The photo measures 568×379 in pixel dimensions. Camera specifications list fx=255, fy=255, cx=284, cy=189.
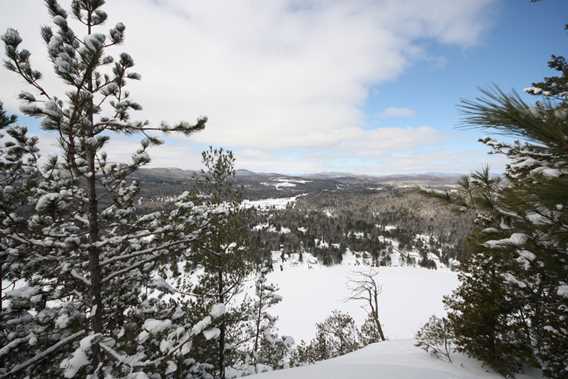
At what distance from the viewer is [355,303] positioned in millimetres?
56750

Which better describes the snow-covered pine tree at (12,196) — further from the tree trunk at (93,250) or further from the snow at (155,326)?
the snow at (155,326)

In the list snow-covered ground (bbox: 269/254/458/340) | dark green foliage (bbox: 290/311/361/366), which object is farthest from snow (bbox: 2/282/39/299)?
snow-covered ground (bbox: 269/254/458/340)

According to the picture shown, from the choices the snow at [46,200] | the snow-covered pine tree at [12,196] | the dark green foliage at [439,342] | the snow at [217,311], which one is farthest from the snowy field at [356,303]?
the snow at [46,200]

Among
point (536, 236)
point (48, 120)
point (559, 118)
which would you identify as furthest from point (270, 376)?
point (559, 118)

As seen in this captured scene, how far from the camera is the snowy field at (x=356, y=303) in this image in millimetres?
46219

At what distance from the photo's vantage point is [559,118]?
168 cm

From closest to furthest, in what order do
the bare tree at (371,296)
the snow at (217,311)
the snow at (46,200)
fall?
the snow at (217,311) → the snow at (46,200) → the bare tree at (371,296)

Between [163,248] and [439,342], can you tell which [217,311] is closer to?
[163,248]

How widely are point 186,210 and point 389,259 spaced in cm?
10503

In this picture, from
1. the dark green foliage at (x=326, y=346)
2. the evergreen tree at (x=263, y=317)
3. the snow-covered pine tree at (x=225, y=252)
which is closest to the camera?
the snow-covered pine tree at (x=225, y=252)

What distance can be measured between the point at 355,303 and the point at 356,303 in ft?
1.22

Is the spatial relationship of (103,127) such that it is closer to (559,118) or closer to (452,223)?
(559,118)

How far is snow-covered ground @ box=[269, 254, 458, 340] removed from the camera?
46250 mm

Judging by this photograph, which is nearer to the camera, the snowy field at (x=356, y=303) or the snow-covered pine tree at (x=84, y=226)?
the snow-covered pine tree at (x=84, y=226)
